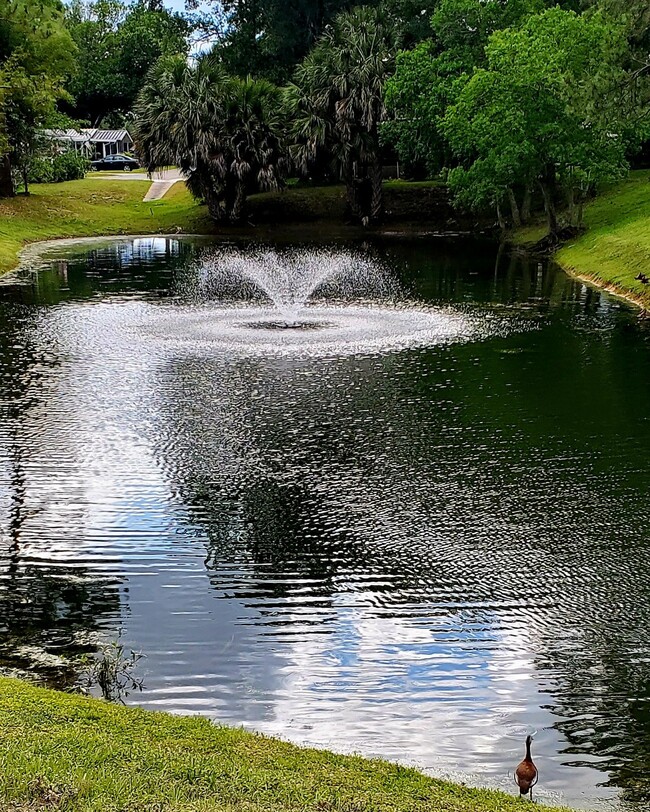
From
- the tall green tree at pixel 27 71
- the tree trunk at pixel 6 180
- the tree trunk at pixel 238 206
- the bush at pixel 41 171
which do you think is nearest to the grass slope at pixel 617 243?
the tree trunk at pixel 238 206

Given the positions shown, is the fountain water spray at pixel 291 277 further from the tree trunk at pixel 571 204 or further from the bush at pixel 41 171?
the bush at pixel 41 171

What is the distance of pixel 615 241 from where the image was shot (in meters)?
36.6

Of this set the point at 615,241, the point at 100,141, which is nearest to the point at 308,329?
the point at 615,241

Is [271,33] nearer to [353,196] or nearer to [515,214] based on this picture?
[353,196]

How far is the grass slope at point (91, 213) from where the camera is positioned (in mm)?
51156

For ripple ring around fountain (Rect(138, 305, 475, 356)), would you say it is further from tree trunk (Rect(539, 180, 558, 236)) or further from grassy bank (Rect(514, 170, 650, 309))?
tree trunk (Rect(539, 180, 558, 236))

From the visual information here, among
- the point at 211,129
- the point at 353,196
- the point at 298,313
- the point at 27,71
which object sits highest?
the point at 27,71

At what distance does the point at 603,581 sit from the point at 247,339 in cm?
1480

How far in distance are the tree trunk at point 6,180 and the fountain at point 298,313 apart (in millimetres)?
19655

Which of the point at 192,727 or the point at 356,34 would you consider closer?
the point at 192,727

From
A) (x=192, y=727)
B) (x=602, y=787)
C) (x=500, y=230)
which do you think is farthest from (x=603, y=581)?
(x=500, y=230)

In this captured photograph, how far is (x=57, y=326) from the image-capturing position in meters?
26.5

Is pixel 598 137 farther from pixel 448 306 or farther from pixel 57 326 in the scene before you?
pixel 57 326

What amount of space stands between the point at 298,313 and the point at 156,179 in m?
47.2
